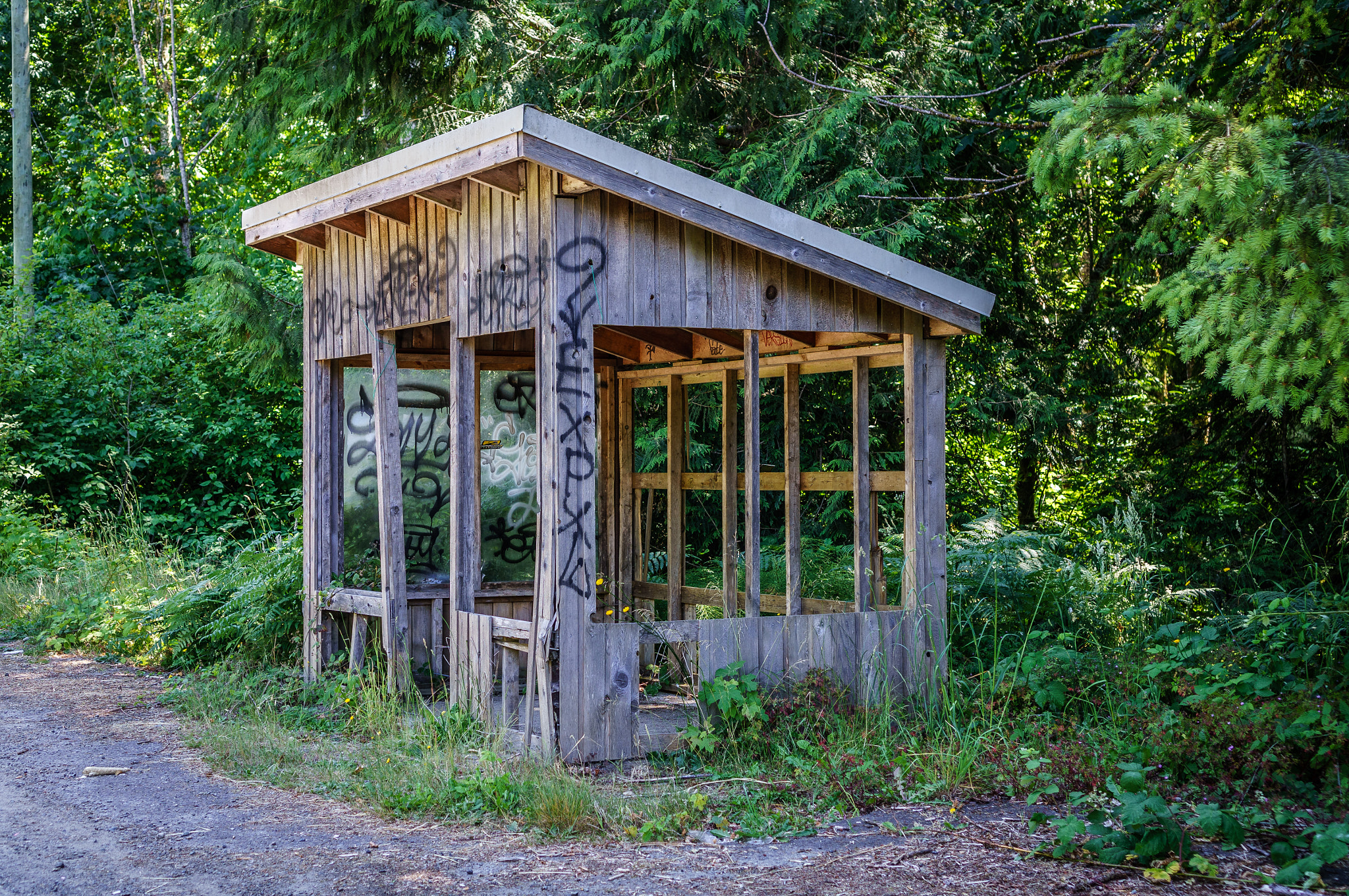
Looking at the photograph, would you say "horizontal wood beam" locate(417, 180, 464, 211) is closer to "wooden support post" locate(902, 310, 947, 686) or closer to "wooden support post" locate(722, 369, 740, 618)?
"wooden support post" locate(722, 369, 740, 618)

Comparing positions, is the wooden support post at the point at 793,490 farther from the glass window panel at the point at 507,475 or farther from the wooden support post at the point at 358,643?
the wooden support post at the point at 358,643

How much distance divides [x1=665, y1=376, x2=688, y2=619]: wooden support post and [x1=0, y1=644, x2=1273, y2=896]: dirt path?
361 cm

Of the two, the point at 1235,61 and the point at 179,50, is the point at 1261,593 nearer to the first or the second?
the point at 1235,61

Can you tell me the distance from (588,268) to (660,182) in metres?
0.61

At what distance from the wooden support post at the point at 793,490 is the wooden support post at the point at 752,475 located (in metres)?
0.45

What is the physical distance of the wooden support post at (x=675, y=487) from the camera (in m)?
8.86

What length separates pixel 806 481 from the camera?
7.95m

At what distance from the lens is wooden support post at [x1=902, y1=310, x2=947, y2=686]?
23.5ft

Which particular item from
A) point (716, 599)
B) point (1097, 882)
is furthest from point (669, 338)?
point (1097, 882)

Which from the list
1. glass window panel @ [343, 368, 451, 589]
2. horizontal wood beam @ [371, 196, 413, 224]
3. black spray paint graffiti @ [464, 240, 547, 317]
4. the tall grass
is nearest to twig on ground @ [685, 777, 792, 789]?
black spray paint graffiti @ [464, 240, 547, 317]

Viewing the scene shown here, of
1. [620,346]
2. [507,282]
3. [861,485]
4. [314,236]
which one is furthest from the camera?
[620,346]

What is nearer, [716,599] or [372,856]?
[372,856]

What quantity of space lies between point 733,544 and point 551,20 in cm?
614

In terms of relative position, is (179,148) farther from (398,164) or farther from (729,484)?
(729,484)
